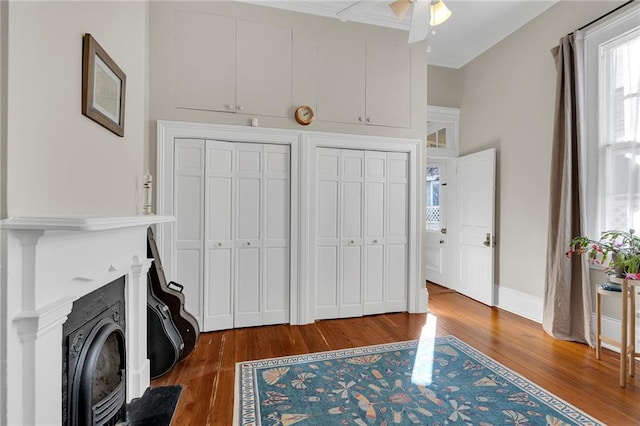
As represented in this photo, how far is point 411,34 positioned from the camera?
2.29m

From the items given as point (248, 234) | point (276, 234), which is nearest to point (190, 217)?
point (248, 234)

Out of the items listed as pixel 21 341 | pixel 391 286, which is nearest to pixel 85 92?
pixel 21 341

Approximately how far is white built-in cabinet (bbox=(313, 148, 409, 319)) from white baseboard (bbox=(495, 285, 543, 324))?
4.24ft

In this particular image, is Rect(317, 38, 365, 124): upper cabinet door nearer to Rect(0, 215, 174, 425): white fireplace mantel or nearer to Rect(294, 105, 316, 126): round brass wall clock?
Rect(294, 105, 316, 126): round brass wall clock

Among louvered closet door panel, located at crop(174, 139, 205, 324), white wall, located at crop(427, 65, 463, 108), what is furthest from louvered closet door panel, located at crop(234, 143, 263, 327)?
white wall, located at crop(427, 65, 463, 108)

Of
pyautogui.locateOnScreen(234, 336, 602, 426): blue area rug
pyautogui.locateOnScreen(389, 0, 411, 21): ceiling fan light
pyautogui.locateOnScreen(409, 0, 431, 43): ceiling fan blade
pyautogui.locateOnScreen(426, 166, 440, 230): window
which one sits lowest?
pyautogui.locateOnScreen(234, 336, 602, 426): blue area rug

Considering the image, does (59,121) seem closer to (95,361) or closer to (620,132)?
(95,361)

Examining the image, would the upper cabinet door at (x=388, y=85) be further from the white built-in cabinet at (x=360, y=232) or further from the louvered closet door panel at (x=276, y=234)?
the louvered closet door panel at (x=276, y=234)

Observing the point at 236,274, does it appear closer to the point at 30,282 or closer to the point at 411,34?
the point at 30,282

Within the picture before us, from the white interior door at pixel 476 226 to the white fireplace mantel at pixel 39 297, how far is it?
4.05 m

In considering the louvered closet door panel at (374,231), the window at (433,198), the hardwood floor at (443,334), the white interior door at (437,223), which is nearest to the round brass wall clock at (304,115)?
the louvered closet door panel at (374,231)

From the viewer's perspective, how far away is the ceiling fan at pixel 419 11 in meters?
2.02

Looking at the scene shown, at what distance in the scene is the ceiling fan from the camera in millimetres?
2023

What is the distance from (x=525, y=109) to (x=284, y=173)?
9.67 ft
